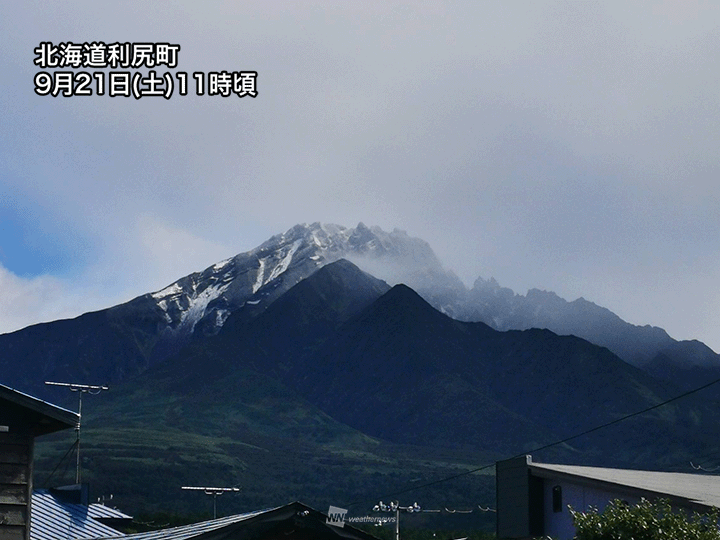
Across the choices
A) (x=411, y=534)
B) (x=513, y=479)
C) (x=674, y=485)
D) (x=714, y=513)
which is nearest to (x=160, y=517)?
(x=411, y=534)

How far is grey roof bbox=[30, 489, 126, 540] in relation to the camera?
38.7 metres

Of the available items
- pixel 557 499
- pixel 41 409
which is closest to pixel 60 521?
pixel 41 409

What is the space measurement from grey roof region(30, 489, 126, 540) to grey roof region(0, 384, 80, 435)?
1320 cm

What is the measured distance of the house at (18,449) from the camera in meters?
23.6

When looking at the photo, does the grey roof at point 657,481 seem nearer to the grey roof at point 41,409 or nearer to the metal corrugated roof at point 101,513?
the metal corrugated roof at point 101,513

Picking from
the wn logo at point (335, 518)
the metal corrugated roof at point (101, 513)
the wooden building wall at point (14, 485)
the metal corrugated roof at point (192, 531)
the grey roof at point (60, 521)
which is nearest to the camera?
the metal corrugated roof at point (192, 531)

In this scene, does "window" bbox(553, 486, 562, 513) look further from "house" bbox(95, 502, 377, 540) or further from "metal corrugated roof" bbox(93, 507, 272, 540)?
"house" bbox(95, 502, 377, 540)

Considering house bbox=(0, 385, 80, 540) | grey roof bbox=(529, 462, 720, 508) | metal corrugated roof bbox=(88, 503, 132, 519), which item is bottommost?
metal corrugated roof bbox=(88, 503, 132, 519)

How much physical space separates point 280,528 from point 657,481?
96.1 feet

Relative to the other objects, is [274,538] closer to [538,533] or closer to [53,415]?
[53,415]

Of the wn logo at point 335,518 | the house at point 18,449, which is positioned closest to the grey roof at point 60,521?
the house at point 18,449

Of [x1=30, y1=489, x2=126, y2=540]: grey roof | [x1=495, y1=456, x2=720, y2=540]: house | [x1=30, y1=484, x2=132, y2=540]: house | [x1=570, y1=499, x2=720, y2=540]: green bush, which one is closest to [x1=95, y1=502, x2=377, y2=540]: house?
[x1=570, y1=499, x2=720, y2=540]: green bush

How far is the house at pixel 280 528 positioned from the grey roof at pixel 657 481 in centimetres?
1988

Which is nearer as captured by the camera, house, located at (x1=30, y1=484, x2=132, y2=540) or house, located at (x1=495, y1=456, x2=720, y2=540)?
house, located at (x1=30, y1=484, x2=132, y2=540)
